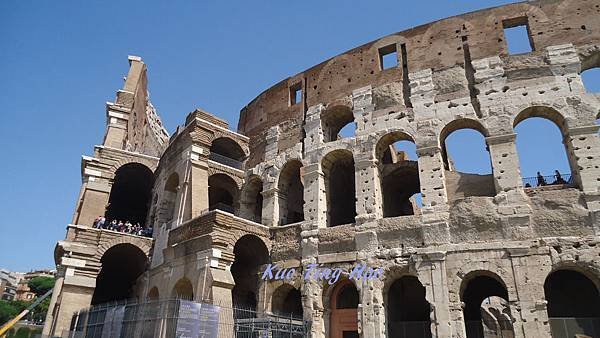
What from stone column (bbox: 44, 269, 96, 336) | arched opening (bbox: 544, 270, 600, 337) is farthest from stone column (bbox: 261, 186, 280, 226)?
arched opening (bbox: 544, 270, 600, 337)

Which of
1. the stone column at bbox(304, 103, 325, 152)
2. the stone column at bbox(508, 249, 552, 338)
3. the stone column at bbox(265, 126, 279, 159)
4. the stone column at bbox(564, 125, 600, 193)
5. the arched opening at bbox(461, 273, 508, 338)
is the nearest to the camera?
the stone column at bbox(508, 249, 552, 338)

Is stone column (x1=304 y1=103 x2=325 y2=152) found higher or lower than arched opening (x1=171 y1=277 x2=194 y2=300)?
higher

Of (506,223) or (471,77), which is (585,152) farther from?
(471,77)

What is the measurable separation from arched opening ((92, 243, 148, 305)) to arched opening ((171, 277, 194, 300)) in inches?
134

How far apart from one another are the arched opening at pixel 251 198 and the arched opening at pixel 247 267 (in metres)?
1.71

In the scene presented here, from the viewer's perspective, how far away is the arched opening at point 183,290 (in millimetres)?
14496

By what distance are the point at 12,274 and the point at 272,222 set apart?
283ft

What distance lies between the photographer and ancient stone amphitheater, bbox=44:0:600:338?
11203 mm

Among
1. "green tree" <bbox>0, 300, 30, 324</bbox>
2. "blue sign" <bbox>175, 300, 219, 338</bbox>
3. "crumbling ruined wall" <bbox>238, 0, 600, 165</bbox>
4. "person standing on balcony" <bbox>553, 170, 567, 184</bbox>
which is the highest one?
"crumbling ruined wall" <bbox>238, 0, 600, 165</bbox>

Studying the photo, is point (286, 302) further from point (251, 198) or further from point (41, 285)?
point (41, 285)

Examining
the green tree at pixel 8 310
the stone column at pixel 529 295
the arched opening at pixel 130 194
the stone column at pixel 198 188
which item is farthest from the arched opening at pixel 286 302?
the green tree at pixel 8 310

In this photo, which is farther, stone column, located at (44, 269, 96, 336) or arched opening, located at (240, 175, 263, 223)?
arched opening, located at (240, 175, 263, 223)

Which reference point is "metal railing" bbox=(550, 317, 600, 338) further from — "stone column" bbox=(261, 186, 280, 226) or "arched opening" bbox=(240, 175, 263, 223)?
"arched opening" bbox=(240, 175, 263, 223)

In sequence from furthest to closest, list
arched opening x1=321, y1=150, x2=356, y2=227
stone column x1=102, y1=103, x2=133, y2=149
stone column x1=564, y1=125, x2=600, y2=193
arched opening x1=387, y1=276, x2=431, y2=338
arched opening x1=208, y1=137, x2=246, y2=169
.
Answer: stone column x1=102, y1=103, x2=133, y2=149 < arched opening x1=208, y1=137, x2=246, y2=169 < arched opening x1=321, y1=150, x2=356, y2=227 < arched opening x1=387, y1=276, x2=431, y2=338 < stone column x1=564, y1=125, x2=600, y2=193
